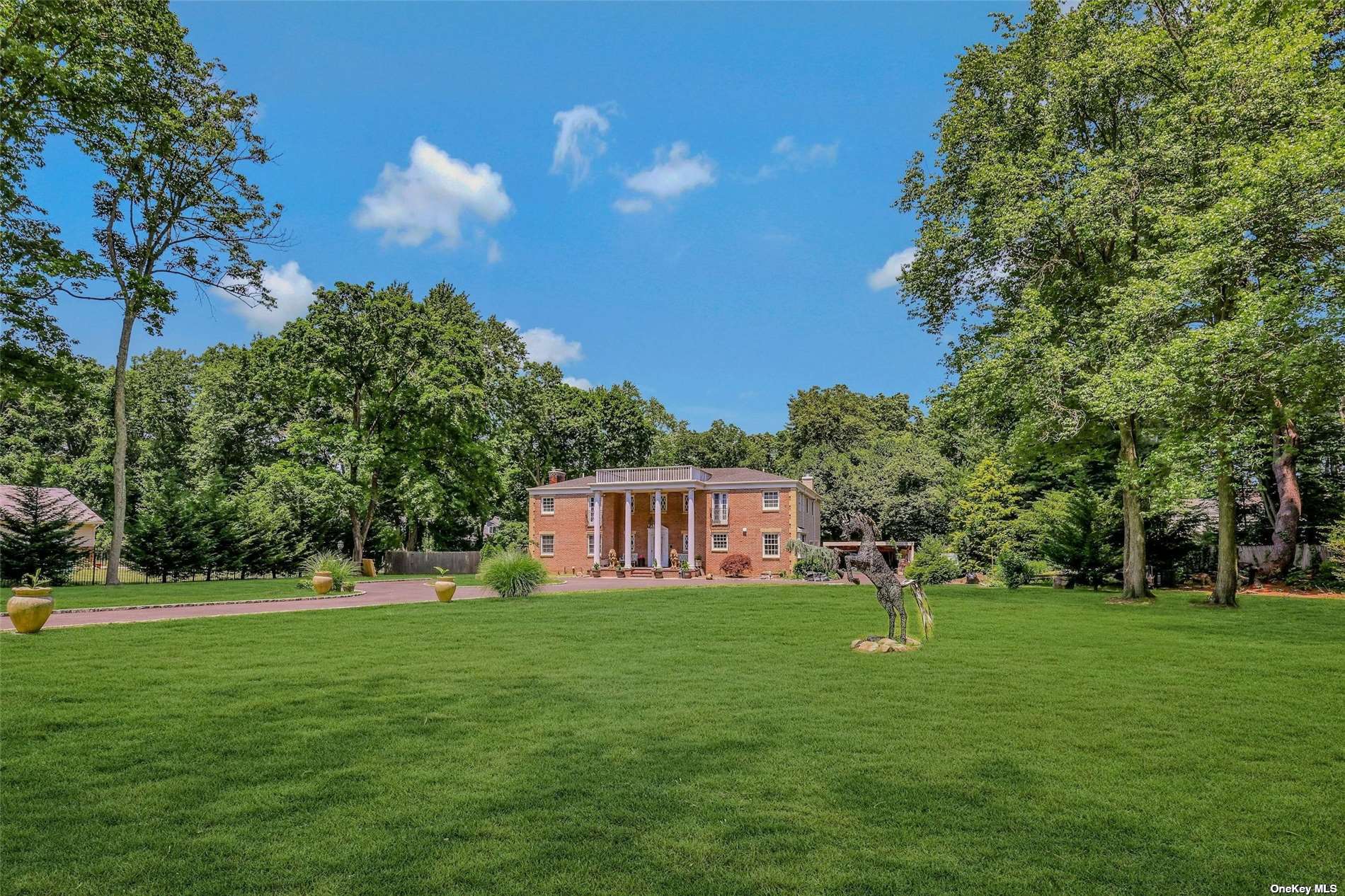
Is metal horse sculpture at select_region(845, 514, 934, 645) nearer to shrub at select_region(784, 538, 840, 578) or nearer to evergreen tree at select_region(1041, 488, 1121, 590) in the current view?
evergreen tree at select_region(1041, 488, 1121, 590)

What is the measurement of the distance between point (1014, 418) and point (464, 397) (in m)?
25.2

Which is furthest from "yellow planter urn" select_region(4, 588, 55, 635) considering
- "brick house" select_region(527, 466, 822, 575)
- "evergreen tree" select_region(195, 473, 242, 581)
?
"brick house" select_region(527, 466, 822, 575)

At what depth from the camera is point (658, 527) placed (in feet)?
131

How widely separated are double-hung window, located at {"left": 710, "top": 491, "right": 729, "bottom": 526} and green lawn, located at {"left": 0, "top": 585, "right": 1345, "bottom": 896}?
27.9 m

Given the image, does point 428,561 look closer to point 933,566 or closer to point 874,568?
point 933,566

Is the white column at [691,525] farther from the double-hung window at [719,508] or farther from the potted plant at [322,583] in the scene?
the potted plant at [322,583]

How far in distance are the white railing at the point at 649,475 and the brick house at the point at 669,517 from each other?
0.05 metres

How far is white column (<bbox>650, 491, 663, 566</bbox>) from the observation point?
3972cm

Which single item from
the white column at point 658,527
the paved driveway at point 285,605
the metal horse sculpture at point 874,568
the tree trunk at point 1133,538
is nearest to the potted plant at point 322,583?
the paved driveway at point 285,605

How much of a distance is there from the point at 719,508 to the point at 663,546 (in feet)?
14.6

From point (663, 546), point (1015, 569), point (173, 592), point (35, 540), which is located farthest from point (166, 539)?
point (1015, 569)

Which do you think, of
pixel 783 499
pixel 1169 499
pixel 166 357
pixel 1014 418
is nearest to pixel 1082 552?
pixel 1014 418

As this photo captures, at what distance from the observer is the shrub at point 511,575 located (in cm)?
2069

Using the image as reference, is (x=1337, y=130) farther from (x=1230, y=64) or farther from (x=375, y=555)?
(x=375, y=555)
